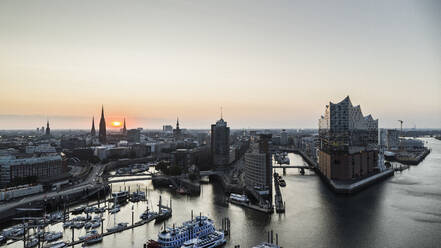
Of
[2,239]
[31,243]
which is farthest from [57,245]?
[2,239]

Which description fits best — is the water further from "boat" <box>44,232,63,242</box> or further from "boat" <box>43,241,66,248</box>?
"boat" <box>43,241,66,248</box>

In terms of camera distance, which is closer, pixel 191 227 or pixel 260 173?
pixel 191 227

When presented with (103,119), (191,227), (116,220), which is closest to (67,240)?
(116,220)

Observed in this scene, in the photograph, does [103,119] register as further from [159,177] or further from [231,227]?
[231,227]

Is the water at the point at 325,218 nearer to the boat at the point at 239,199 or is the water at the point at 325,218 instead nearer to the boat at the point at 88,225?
the boat at the point at 88,225

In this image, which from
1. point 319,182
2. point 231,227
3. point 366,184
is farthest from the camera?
point 319,182

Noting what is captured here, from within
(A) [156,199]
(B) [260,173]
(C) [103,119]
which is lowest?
(A) [156,199]

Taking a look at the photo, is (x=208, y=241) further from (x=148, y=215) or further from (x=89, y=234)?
(x=89, y=234)
